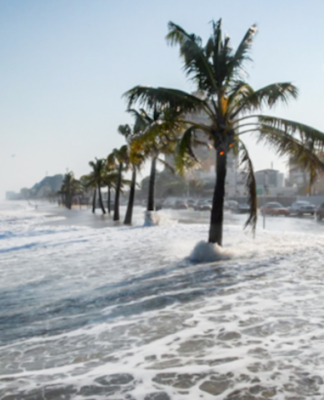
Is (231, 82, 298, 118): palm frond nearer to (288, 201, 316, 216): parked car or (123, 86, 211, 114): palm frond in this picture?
(123, 86, 211, 114): palm frond

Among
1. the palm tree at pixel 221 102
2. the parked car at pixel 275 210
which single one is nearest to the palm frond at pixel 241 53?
the palm tree at pixel 221 102

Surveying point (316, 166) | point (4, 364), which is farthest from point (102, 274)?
point (316, 166)

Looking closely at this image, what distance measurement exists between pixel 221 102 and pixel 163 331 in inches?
330

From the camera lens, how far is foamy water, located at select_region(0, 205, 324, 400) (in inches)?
145

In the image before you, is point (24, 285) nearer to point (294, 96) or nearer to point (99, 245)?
point (99, 245)

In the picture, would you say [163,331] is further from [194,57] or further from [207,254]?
[194,57]

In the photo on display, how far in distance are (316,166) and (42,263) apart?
8.76 meters

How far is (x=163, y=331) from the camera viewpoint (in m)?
5.13

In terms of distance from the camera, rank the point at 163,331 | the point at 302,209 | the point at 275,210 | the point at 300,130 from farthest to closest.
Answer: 1. the point at 275,210
2. the point at 302,209
3. the point at 300,130
4. the point at 163,331

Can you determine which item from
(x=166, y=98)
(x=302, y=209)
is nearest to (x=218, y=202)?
(x=166, y=98)

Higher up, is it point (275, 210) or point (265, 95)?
point (265, 95)

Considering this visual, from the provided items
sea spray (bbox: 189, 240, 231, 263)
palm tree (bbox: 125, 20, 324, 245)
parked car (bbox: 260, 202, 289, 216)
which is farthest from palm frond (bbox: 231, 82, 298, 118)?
parked car (bbox: 260, 202, 289, 216)

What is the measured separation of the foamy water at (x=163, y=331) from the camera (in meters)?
3.69

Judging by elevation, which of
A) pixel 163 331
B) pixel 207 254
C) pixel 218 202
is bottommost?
pixel 163 331
